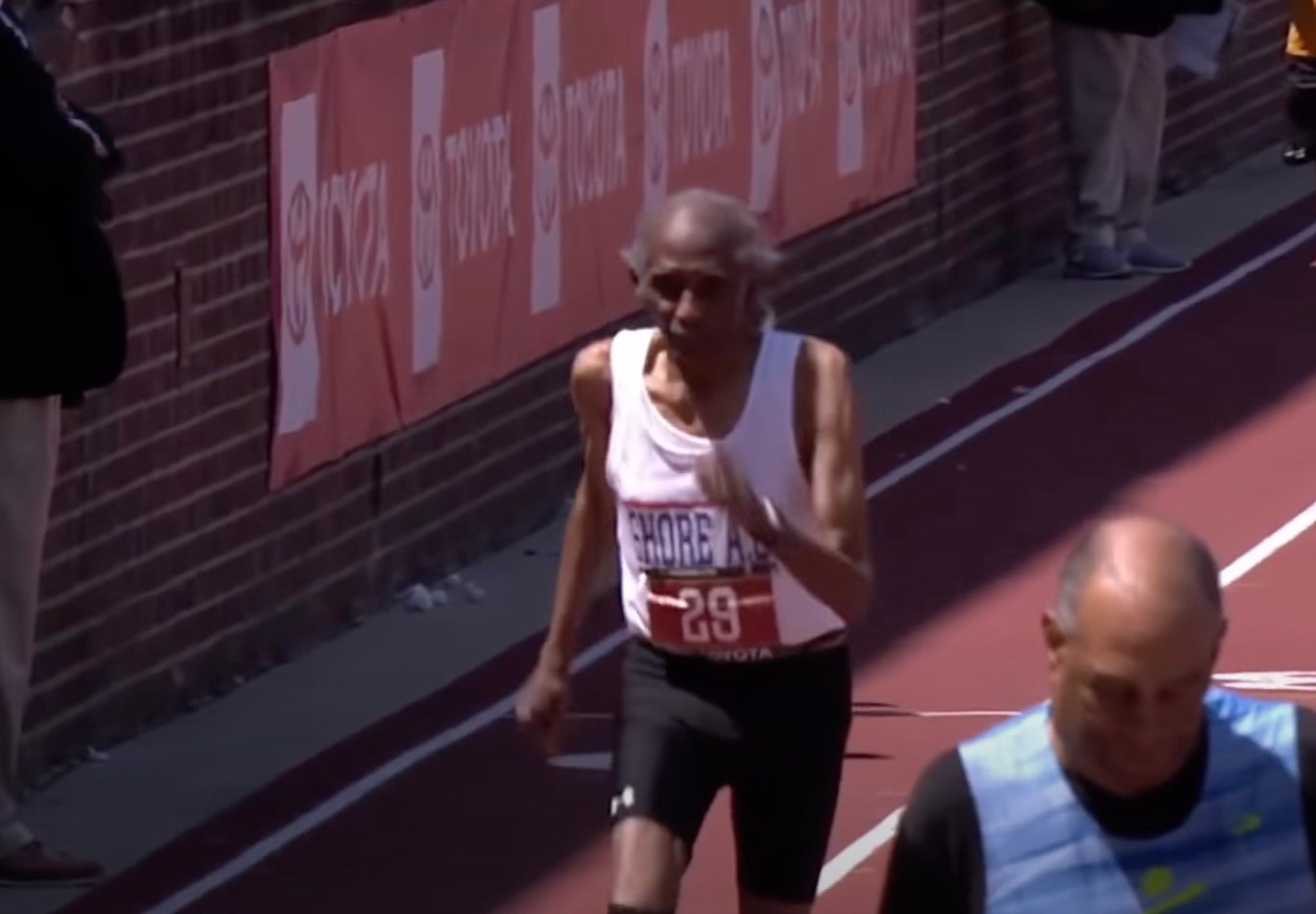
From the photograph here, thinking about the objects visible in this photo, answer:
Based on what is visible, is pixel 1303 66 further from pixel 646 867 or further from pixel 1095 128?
pixel 646 867

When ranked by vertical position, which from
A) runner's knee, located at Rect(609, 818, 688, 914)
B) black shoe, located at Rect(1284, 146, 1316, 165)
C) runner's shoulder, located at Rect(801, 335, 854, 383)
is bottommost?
black shoe, located at Rect(1284, 146, 1316, 165)

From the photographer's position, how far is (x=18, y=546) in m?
8.20

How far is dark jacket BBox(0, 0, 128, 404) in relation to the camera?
25.9ft

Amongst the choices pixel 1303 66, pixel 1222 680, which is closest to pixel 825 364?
pixel 1222 680

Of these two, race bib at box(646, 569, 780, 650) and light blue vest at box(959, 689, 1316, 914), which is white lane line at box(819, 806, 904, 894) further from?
light blue vest at box(959, 689, 1316, 914)

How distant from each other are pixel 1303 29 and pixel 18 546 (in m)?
8.35

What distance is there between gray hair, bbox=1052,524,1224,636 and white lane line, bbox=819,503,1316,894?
1.52 metres

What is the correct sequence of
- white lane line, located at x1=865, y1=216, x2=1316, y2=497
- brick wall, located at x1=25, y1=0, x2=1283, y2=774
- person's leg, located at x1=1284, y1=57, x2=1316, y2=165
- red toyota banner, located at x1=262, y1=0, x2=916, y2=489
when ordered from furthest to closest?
person's leg, located at x1=1284, y1=57, x2=1316, y2=165 → white lane line, located at x1=865, y1=216, x2=1316, y2=497 → red toyota banner, located at x1=262, y1=0, x2=916, y2=489 → brick wall, located at x1=25, y1=0, x2=1283, y2=774

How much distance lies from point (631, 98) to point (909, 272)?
3.44 m

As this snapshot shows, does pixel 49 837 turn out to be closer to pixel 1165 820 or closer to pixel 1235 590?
pixel 1235 590

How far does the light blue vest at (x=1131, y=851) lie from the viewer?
4016 millimetres

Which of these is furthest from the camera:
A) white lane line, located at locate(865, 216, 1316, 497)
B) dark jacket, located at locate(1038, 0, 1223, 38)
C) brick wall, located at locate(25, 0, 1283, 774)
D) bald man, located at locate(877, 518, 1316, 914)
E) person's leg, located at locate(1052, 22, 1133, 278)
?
person's leg, located at locate(1052, 22, 1133, 278)

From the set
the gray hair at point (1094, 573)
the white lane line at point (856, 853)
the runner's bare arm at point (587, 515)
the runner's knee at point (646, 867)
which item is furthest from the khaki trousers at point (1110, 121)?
the gray hair at point (1094, 573)

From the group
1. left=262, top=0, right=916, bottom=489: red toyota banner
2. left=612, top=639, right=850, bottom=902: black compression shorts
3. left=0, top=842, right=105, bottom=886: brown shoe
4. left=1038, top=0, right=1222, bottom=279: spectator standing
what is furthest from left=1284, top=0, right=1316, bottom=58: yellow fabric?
left=612, top=639, right=850, bottom=902: black compression shorts
